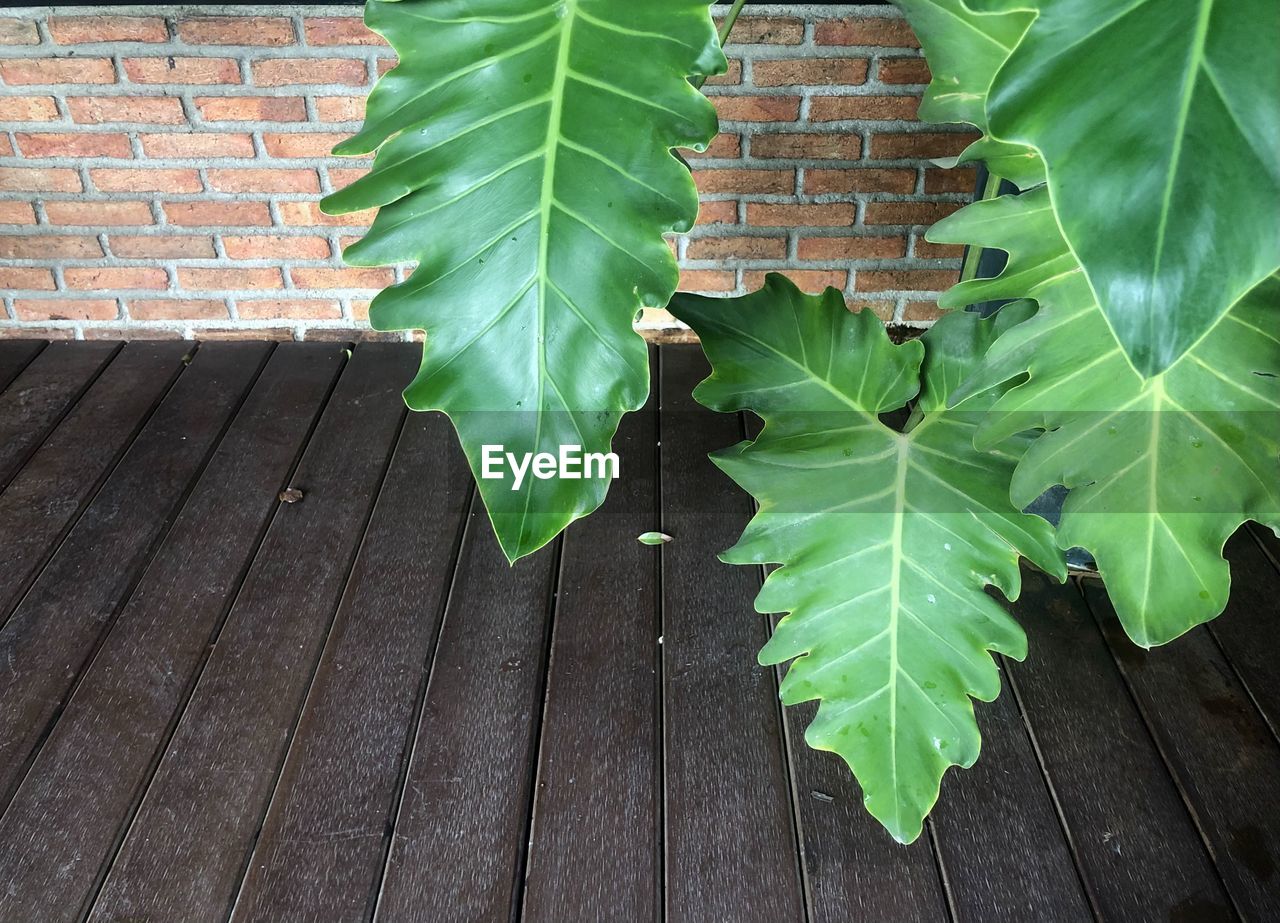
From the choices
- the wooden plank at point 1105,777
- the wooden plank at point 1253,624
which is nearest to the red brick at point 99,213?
the wooden plank at point 1105,777

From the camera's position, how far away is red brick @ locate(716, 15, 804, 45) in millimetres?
1824

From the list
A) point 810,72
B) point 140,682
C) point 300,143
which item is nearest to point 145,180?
point 300,143

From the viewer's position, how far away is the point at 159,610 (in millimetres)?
1499

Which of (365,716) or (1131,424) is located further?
(365,716)

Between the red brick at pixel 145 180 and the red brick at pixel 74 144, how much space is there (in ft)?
0.12

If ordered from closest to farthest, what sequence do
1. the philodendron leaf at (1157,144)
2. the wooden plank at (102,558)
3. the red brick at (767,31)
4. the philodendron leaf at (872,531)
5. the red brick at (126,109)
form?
the philodendron leaf at (1157,144)
the philodendron leaf at (872,531)
the wooden plank at (102,558)
the red brick at (767,31)
the red brick at (126,109)

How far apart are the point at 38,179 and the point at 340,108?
0.66 metres

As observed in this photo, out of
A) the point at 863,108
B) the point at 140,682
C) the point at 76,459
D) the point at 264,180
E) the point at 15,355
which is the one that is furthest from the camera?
the point at 15,355

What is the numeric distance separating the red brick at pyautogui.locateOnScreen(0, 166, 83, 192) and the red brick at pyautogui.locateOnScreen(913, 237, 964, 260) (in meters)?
1.74

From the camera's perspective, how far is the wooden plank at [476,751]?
1129mm

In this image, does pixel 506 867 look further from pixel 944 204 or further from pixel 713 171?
pixel 944 204

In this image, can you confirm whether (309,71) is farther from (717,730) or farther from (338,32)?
(717,730)

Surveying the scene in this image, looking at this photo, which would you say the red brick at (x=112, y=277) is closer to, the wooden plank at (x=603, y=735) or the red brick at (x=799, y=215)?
the wooden plank at (x=603, y=735)

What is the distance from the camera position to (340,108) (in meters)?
1.92
